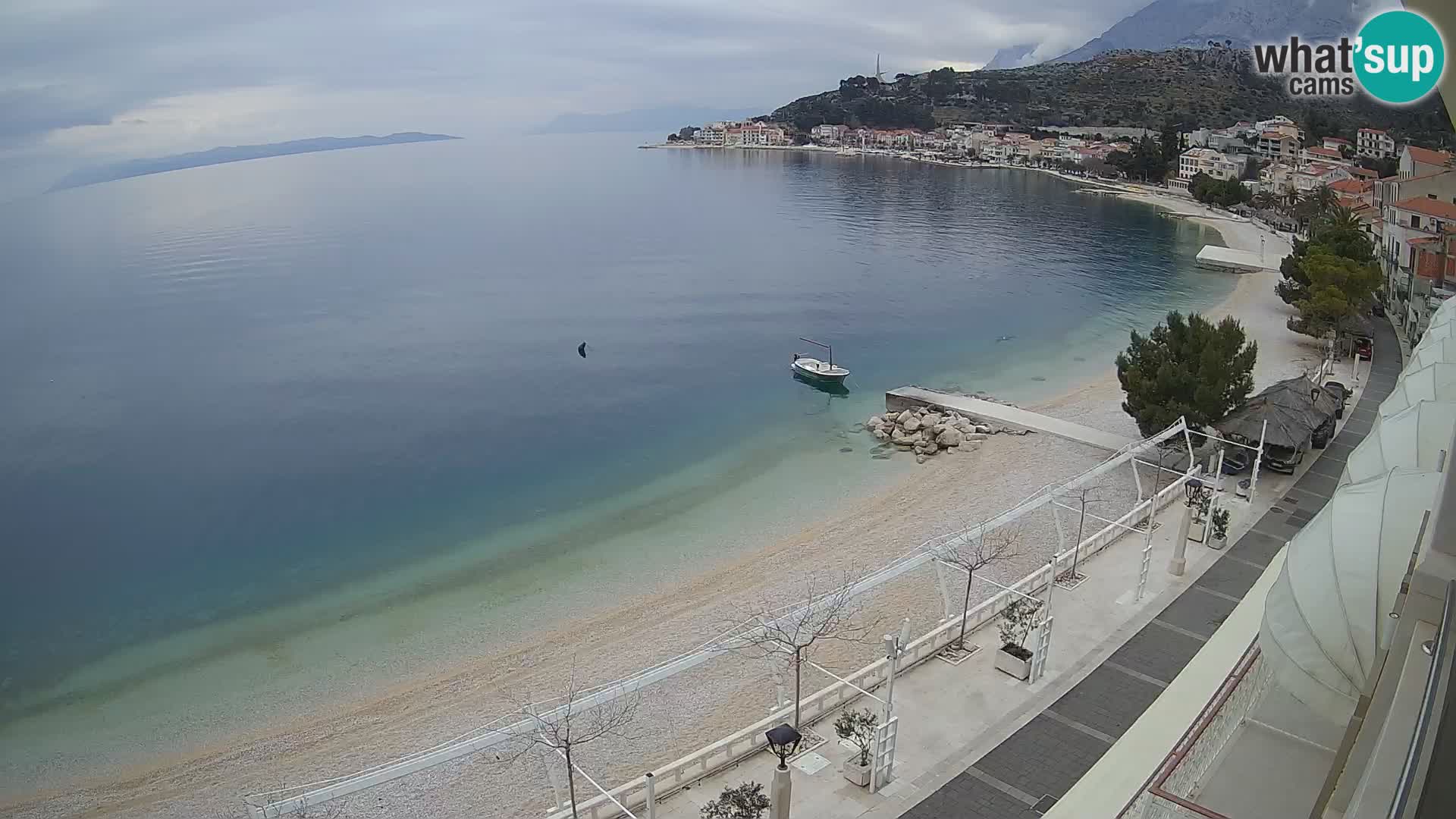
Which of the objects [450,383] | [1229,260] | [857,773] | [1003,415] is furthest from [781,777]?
[1229,260]

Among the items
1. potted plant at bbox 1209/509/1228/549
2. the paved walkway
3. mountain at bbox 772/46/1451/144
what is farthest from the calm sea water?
mountain at bbox 772/46/1451/144

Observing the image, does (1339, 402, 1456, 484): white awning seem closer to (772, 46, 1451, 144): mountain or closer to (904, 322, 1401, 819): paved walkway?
(904, 322, 1401, 819): paved walkway

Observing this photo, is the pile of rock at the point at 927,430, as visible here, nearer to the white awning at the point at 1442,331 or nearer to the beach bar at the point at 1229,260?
the white awning at the point at 1442,331

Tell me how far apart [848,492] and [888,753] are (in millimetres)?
14197

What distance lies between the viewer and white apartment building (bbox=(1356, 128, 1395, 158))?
9238cm

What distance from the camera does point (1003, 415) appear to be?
1120 inches

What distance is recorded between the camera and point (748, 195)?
111312 mm

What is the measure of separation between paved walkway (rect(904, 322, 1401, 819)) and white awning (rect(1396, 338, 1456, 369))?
440cm

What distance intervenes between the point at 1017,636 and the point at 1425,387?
255 inches

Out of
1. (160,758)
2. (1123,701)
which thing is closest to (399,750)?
(160,758)

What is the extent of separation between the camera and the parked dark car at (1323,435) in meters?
22.0

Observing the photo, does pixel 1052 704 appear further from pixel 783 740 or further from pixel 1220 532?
pixel 1220 532

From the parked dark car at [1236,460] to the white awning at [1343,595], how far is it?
48.1ft

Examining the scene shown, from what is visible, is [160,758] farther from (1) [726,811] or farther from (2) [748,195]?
(2) [748,195]
